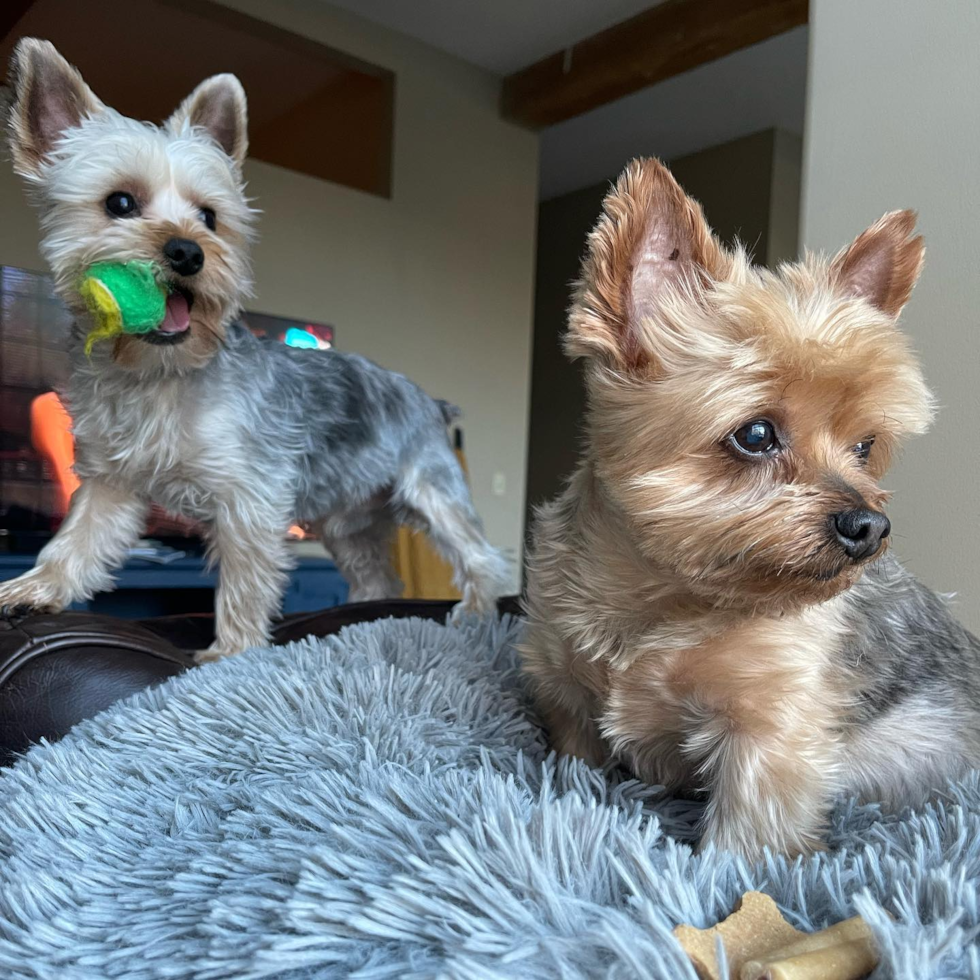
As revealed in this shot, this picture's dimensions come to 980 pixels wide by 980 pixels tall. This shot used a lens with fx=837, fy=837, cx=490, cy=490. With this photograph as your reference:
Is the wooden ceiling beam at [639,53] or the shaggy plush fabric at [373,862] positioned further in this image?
the wooden ceiling beam at [639,53]

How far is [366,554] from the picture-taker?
2.14 m

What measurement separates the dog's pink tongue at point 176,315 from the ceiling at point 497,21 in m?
3.47

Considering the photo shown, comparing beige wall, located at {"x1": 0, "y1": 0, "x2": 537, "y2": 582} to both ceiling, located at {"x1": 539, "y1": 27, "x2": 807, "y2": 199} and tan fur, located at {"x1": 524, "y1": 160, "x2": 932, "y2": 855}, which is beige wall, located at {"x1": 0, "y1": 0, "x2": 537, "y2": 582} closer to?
ceiling, located at {"x1": 539, "y1": 27, "x2": 807, "y2": 199}

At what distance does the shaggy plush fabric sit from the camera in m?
0.60

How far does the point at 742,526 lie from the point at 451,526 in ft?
3.75

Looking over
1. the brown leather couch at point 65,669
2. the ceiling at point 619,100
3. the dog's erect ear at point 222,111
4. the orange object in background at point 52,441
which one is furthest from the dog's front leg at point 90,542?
the ceiling at point 619,100

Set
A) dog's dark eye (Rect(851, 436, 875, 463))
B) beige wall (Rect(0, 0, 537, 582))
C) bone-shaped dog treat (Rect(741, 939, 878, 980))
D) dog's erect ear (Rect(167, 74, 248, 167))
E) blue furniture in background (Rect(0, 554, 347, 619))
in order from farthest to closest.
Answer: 1. beige wall (Rect(0, 0, 537, 582))
2. blue furniture in background (Rect(0, 554, 347, 619))
3. dog's erect ear (Rect(167, 74, 248, 167))
4. dog's dark eye (Rect(851, 436, 875, 463))
5. bone-shaped dog treat (Rect(741, 939, 878, 980))

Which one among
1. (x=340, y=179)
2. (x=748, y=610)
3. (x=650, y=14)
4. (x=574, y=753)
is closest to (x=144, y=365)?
(x=574, y=753)

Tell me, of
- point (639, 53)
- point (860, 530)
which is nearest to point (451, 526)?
point (860, 530)

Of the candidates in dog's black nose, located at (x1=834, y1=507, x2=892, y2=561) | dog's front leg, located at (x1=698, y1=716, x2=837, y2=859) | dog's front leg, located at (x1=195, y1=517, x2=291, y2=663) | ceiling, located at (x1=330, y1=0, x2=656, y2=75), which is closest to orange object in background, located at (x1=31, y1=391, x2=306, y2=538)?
dog's front leg, located at (x1=195, y1=517, x2=291, y2=663)

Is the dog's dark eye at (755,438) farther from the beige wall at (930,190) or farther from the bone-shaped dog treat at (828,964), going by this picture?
the beige wall at (930,190)

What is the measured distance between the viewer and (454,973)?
0.56m

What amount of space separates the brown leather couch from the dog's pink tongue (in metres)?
0.54

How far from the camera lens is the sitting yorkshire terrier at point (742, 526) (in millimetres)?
874
